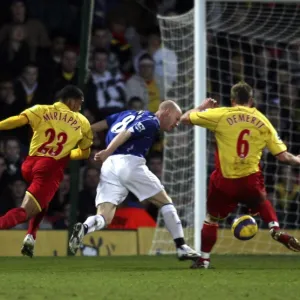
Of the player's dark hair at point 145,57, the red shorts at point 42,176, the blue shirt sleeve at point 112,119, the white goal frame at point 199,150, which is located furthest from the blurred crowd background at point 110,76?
the blue shirt sleeve at point 112,119

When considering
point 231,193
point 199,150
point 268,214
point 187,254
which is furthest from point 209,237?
point 199,150

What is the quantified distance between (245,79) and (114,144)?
6519mm

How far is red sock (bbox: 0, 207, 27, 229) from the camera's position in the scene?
32.7 feet

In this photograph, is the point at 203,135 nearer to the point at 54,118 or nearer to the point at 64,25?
the point at 54,118

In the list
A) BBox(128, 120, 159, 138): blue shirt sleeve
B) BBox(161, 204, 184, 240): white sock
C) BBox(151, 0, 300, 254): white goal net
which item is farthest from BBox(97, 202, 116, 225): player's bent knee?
BBox(151, 0, 300, 254): white goal net

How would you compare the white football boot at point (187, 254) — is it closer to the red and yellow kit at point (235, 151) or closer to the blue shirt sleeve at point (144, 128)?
the red and yellow kit at point (235, 151)

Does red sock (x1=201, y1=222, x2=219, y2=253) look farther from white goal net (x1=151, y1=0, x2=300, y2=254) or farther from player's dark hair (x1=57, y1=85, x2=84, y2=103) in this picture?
white goal net (x1=151, y1=0, x2=300, y2=254)

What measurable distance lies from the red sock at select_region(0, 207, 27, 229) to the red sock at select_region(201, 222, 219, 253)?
178 centimetres

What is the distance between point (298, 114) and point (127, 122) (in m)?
6.12

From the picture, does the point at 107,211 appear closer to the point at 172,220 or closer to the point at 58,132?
the point at 172,220

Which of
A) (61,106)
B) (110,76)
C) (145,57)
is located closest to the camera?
(61,106)

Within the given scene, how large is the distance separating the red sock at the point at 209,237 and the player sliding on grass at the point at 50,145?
1.66 meters

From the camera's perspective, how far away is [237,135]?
9484mm

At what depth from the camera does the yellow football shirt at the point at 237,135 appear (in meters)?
9.45
